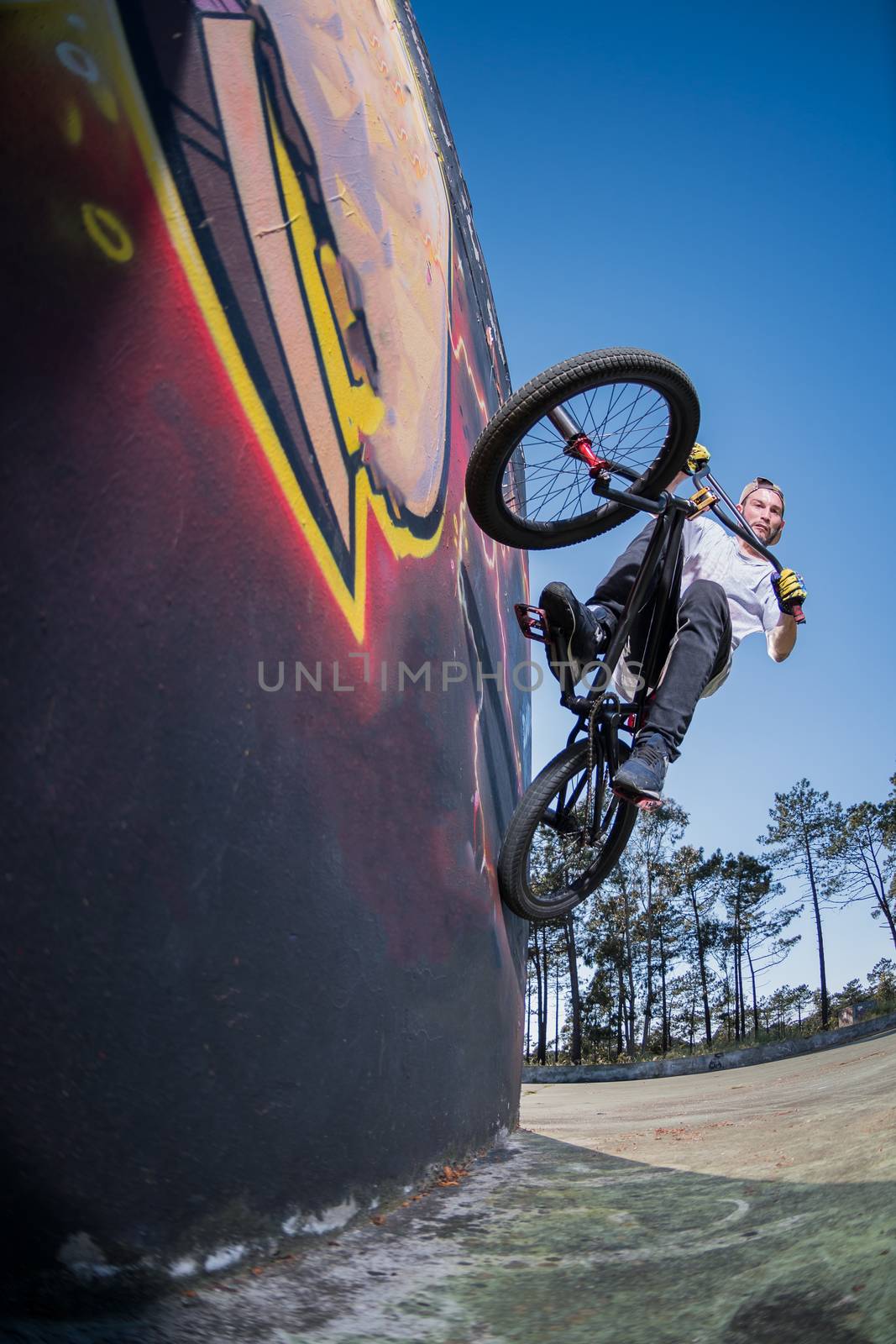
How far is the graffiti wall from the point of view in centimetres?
171

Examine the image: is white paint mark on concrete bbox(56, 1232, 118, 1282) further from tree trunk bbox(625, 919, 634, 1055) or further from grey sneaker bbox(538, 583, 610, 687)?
tree trunk bbox(625, 919, 634, 1055)

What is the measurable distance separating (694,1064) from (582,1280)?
21.2 m

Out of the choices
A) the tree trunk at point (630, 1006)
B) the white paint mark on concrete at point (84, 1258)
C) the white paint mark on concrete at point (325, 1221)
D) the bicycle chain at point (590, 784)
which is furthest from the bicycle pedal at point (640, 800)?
the tree trunk at point (630, 1006)

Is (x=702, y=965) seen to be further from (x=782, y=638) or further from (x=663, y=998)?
(x=782, y=638)

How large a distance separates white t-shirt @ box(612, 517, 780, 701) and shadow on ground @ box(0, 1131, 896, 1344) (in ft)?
8.54

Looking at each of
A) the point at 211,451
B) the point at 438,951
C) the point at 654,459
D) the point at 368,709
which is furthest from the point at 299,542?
the point at 654,459

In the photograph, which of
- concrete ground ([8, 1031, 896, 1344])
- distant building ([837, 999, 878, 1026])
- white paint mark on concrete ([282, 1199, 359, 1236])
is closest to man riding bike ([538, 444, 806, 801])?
concrete ground ([8, 1031, 896, 1344])

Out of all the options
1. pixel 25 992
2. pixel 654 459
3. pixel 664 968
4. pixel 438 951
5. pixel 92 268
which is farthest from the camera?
pixel 664 968

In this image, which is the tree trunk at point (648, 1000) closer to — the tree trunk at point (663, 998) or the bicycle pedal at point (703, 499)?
the tree trunk at point (663, 998)

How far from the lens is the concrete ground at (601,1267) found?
5.28 feet

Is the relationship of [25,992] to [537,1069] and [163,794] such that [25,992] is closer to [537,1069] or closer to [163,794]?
[163,794]

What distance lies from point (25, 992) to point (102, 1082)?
25 centimetres

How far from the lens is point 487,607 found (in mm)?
4582

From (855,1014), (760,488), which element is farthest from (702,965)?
(760,488)
